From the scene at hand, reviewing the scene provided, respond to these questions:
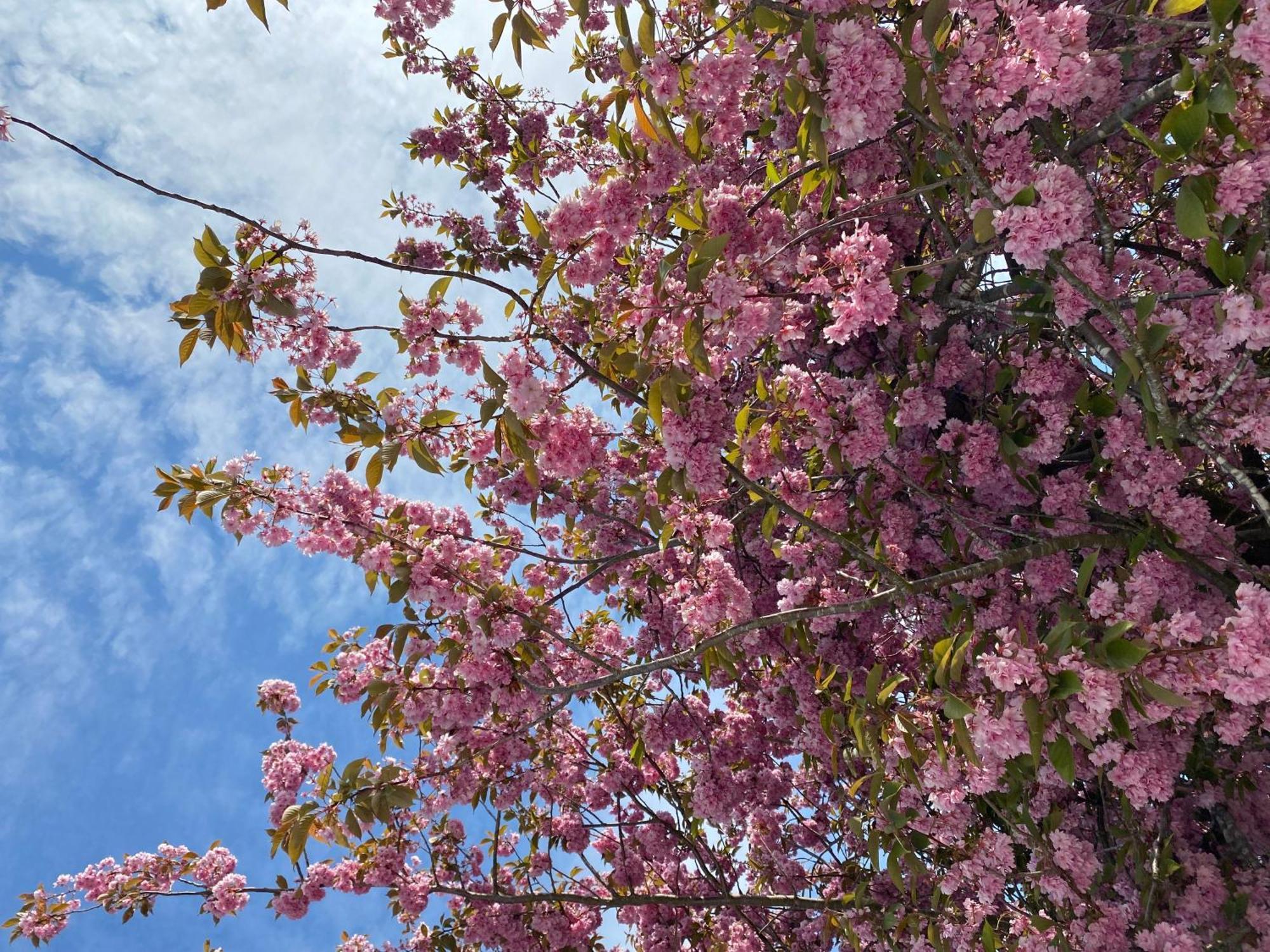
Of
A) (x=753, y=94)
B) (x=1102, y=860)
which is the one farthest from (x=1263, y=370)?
(x=753, y=94)

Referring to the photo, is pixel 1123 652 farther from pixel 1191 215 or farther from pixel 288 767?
pixel 288 767

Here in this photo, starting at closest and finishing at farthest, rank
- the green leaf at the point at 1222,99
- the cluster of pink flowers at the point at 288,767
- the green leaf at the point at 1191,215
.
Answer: the green leaf at the point at 1222,99
the green leaf at the point at 1191,215
the cluster of pink flowers at the point at 288,767

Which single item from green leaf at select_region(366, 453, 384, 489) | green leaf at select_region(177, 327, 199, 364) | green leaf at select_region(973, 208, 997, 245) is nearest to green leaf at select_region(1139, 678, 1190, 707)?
green leaf at select_region(973, 208, 997, 245)

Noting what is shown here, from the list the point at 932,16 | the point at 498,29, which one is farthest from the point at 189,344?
the point at 932,16

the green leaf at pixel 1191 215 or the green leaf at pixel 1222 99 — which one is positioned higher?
the green leaf at pixel 1222 99

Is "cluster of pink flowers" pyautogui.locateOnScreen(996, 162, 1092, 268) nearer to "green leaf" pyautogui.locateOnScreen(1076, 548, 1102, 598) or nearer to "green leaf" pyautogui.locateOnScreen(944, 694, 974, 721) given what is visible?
"green leaf" pyautogui.locateOnScreen(1076, 548, 1102, 598)

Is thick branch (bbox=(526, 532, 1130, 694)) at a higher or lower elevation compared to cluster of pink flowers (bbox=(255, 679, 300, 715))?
lower

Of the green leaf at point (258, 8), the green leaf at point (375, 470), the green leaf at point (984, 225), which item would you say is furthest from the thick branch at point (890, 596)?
the green leaf at point (258, 8)

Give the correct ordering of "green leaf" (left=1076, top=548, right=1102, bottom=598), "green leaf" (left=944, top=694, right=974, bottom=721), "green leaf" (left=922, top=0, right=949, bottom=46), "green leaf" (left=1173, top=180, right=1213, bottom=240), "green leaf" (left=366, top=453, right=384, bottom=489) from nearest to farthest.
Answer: "green leaf" (left=1173, top=180, right=1213, bottom=240), "green leaf" (left=922, top=0, right=949, bottom=46), "green leaf" (left=944, top=694, right=974, bottom=721), "green leaf" (left=1076, top=548, right=1102, bottom=598), "green leaf" (left=366, top=453, right=384, bottom=489)

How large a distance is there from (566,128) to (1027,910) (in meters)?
5.89

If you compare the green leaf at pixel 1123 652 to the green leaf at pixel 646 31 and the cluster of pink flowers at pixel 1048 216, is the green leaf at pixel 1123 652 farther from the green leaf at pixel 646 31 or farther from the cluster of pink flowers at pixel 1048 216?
the green leaf at pixel 646 31

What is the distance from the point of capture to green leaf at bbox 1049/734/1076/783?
2244mm

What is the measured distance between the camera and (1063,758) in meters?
2.27

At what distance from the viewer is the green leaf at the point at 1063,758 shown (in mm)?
2244
